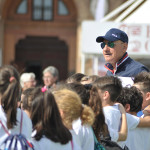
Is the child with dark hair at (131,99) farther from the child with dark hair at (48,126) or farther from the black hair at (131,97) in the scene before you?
the child with dark hair at (48,126)

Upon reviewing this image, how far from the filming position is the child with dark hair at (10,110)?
109 inches

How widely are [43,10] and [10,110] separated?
12856mm

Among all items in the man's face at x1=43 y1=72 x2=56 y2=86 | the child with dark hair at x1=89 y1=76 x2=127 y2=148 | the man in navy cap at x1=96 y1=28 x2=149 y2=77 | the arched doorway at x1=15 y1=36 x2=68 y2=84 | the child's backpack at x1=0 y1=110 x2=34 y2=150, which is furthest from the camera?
the arched doorway at x1=15 y1=36 x2=68 y2=84

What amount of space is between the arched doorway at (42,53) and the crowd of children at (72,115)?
11.8 metres

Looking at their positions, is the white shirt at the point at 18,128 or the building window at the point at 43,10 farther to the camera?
the building window at the point at 43,10

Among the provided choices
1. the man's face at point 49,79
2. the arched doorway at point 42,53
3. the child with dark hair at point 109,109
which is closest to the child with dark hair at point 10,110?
the child with dark hair at point 109,109

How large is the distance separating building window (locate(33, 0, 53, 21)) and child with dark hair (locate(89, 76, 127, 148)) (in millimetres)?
12063

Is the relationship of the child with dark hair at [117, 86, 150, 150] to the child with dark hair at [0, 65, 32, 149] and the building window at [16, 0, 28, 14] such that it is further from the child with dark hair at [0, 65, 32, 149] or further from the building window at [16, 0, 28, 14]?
the building window at [16, 0, 28, 14]

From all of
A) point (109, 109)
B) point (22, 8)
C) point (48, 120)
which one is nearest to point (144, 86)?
point (109, 109)

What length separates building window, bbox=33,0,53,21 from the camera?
15.3 metres

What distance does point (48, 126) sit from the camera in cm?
279

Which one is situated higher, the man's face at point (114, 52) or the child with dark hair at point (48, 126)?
the man's face at point (114, 52)

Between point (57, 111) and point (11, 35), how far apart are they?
12509 millimetres

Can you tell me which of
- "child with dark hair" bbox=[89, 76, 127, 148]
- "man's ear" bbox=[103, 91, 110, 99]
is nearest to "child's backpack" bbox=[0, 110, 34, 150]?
"child with dark hair" bbox=[89, 76, 127, 148]
